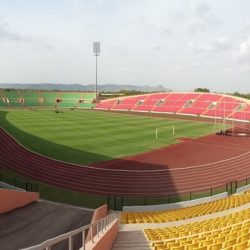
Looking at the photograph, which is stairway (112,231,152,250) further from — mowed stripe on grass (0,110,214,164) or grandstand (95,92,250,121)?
grandstand (95,92,250,121)

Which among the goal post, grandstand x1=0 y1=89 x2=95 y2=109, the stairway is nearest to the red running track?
the goal post

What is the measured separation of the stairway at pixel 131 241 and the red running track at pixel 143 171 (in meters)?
11.6

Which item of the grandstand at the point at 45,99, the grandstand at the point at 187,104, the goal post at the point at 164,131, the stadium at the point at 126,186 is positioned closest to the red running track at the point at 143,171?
the stadium at the point at 126,186

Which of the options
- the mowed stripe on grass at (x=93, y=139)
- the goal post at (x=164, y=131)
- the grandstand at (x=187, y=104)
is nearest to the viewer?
the mowed stripe on grass at (x=93, y=139)

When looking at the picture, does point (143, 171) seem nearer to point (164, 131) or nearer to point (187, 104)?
point (164, 131)

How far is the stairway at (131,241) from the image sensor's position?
9.67 meters

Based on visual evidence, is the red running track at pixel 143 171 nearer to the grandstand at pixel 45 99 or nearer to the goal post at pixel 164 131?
the goal post at pixel 164 131

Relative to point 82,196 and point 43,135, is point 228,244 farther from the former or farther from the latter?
point 43,135

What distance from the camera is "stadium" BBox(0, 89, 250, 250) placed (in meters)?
10.2

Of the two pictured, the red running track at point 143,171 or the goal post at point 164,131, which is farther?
the goal post at point 164,131

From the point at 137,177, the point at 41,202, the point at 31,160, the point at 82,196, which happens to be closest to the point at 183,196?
the point at 137,177

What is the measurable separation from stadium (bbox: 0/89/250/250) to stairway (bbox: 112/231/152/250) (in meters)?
0.03

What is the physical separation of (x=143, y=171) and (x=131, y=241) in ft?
62.2

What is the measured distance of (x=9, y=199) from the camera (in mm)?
15734
